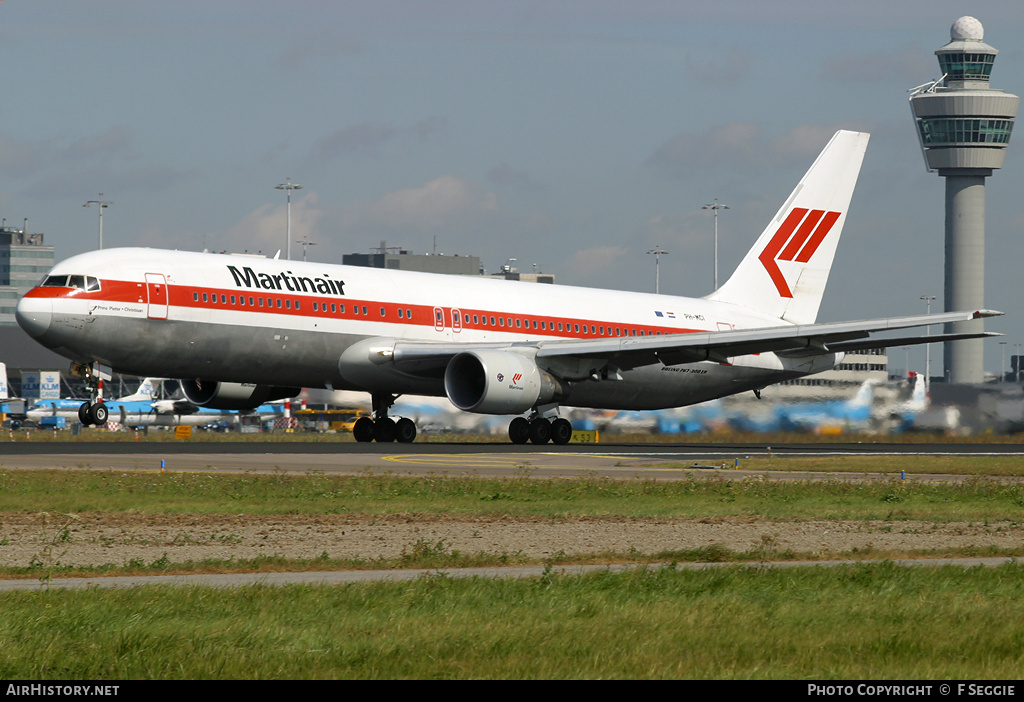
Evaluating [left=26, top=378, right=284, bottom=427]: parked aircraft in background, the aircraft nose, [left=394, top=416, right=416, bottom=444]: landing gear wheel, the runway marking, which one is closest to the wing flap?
the runway marking

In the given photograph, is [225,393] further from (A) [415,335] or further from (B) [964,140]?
(B) [964,140]

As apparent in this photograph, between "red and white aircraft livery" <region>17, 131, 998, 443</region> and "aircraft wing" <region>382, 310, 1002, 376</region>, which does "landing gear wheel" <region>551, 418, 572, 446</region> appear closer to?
"red and white aircraft livery" <region>17, 131, 998, 443</region>

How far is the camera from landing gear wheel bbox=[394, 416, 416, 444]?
138ft

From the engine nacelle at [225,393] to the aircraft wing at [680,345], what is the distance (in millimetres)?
5054

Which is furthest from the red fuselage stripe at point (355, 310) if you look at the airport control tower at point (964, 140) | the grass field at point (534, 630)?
the airport control tower at point (964, 140)

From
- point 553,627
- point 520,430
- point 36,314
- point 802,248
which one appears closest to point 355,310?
point 520,430

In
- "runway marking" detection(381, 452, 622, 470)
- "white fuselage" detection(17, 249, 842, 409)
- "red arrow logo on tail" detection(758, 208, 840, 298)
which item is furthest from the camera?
"red arrow logo on tail" detection(758, 208, 840, 298)

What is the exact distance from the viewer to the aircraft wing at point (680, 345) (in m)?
38.6

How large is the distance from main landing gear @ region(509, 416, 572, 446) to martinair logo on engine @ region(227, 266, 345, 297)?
7.26m

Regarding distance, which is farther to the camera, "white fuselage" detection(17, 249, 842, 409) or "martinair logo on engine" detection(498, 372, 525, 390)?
"martinair logo on engine" detection(498, 372, 525, 390)

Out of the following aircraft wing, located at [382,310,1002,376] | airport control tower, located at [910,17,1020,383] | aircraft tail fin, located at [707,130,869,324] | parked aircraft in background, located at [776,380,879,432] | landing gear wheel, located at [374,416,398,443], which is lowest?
landing gear wheel, located at [374,416,398,443]

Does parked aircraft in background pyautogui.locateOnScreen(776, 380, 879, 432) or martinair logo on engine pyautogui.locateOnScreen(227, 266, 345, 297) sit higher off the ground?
martinair logo on engine pyautogui.locateOnScreen(227, 266, 345, 297)

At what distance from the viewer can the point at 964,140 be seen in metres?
161

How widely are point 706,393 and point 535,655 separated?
37.1m
